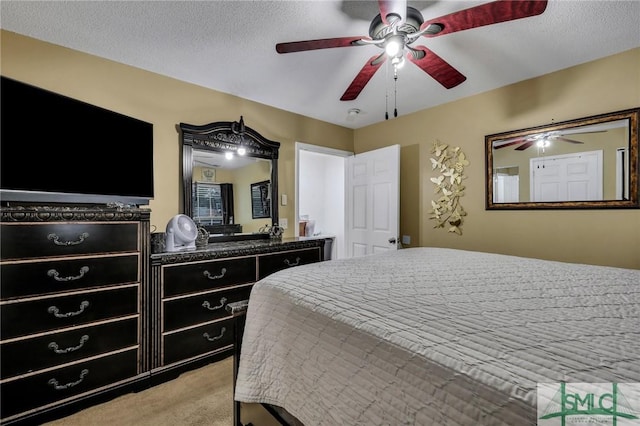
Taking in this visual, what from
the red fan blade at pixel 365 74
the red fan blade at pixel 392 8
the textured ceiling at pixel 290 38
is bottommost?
the red fan blade at pixel 365 74

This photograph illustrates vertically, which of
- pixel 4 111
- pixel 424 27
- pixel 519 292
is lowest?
pixel 519 292

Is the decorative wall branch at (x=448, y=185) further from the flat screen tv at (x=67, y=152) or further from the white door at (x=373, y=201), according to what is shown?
the flat screen tv at (x=67, y=152)

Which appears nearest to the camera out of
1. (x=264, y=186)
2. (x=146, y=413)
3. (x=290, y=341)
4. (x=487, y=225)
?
(x=290, y=341)

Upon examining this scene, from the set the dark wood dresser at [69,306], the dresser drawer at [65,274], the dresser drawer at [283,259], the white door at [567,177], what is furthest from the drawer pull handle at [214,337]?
the white door at [567,177]

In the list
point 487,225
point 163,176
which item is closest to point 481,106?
point 487,225

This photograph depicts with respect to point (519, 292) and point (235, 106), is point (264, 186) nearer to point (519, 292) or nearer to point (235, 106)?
point (235, 106)

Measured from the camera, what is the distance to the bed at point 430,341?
1.91 ft

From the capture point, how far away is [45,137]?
1.74 meters

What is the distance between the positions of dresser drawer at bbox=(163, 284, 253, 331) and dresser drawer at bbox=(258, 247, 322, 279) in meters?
0.25

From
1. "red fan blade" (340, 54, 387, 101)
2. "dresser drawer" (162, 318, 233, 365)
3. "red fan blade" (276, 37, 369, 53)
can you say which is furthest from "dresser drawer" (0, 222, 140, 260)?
"red fan blade" (340, 54, 387, 101)

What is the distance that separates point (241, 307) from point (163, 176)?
173 cm

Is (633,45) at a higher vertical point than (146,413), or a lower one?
higher

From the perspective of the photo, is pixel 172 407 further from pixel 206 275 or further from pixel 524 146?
pixel 524 146

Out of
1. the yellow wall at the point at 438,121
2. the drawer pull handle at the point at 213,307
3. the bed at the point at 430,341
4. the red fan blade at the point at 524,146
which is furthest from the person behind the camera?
the red fan blade at the point at 524,146
